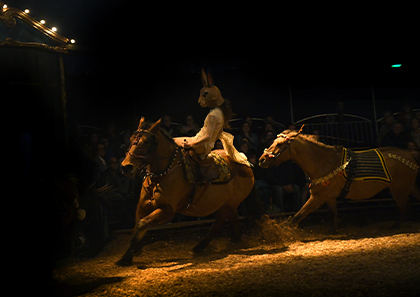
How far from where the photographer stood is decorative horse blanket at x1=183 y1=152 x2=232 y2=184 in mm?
5613

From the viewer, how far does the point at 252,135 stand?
7.66 meters

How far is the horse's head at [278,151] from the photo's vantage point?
650 centimetres

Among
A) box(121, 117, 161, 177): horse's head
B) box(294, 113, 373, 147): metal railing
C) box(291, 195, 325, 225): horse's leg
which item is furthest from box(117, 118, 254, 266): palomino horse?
box(294, 113, 373, 147): metal railing

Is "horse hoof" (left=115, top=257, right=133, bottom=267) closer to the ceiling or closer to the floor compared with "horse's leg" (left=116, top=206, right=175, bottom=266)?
closer to the floor

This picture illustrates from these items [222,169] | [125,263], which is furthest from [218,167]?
[125,263]

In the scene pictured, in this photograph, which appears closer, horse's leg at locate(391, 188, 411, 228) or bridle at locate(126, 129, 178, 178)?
bridle at locate(126, 129, 178, 178)

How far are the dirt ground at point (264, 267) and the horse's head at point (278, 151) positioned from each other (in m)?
0.99

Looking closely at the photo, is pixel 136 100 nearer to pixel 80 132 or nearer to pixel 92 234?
pixel 80 132

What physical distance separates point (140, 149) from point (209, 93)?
1264 mm

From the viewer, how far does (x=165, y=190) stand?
17.8 feet

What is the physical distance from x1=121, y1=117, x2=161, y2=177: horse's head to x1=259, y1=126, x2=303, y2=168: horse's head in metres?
1.93

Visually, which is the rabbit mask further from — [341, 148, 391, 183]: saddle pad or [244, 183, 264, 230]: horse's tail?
[341, 148, 391, 183]: saddle pad

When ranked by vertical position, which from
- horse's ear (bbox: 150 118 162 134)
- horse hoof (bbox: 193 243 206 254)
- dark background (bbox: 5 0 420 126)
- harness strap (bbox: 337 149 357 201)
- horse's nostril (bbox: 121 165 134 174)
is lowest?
horse hoof (bbox: 193 243 206 254)

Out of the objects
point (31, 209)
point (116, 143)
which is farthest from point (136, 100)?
point (31, 209)
